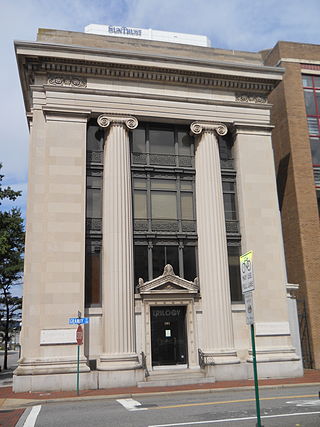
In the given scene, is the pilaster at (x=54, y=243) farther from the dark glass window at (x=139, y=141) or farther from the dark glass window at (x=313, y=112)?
the dark glass window at (x=313, y=112)

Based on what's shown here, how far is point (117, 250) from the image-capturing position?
22.0 metres

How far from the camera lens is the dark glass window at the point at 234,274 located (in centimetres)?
2383

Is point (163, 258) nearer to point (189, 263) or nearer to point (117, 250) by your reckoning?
point (189, 263)

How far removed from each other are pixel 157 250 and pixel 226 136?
8.14m

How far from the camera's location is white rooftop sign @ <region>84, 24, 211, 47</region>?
27.0 metres

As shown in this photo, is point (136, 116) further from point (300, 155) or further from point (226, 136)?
point (300, 155)

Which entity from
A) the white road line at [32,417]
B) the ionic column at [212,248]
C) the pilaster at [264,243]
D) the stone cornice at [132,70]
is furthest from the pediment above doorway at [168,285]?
the stone cornice at [132,70]

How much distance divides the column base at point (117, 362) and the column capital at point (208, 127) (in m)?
12.4

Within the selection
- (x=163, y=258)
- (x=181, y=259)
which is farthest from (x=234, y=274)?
(x=163, y=258)

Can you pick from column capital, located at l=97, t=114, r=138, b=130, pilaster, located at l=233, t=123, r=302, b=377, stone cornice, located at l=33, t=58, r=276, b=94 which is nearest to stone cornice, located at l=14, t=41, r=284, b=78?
stone cornice, located at l=33, t=58, r=276, b=94

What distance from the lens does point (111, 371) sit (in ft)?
66.1

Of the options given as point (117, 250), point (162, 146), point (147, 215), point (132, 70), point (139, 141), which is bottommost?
point (117, 250)

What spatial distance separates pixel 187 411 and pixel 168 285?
32.7 ft

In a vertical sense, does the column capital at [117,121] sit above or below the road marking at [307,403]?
above
